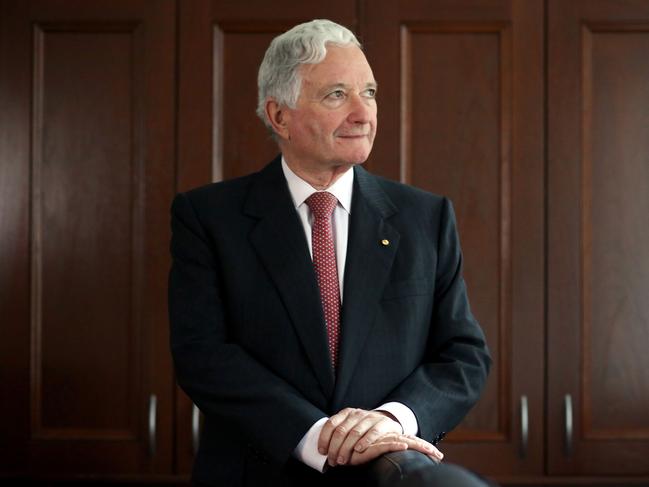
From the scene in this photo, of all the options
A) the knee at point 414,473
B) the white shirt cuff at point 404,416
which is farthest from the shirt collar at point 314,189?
the knee at point 414,473

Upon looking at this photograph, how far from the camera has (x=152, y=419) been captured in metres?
2.44

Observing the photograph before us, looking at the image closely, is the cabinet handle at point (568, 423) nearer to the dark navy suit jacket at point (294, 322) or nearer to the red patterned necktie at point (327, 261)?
the dark navy suit jacket at point (294, 322)

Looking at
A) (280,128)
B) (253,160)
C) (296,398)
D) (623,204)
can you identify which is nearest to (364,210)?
(280,128)

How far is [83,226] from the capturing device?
2.47 m

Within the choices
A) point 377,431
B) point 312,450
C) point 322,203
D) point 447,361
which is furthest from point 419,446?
point 322,203

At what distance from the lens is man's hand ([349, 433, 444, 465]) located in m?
1.24

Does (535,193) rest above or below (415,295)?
above

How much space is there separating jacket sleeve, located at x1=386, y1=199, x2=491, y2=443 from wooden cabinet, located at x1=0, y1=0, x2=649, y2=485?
30.9 inches

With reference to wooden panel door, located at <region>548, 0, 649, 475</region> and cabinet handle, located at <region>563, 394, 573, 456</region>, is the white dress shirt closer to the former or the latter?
wooden panel door, located at <region>548, 0, 649, 475</region>

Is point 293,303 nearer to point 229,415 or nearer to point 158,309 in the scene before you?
point 229,415

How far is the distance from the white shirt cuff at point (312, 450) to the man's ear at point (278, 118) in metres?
0.49

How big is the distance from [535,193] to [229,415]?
3.91 feet

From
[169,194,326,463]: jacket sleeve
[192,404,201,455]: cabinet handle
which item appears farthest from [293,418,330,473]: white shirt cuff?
[192,404,201,455]: cabinet handle

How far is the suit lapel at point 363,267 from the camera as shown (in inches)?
61.4
